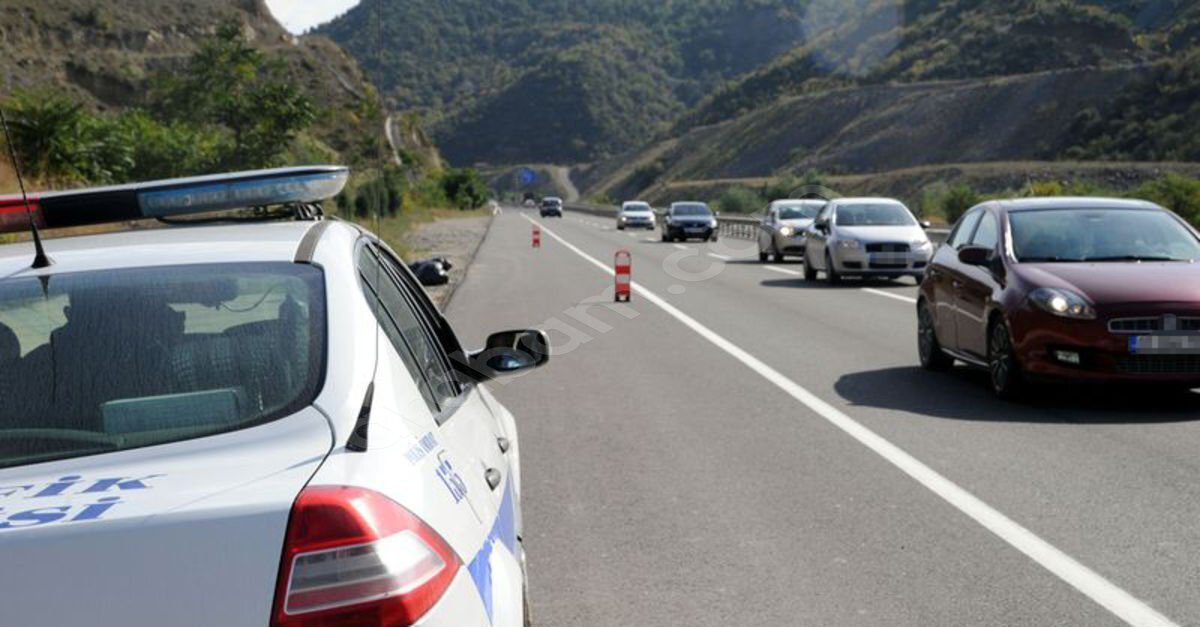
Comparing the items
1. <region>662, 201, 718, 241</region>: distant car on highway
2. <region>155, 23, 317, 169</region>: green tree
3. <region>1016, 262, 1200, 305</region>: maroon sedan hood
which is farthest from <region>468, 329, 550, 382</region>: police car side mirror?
<region>155, 23, 317, 169</region>: green tree

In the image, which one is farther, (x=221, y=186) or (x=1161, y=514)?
(x=1161, y=514)

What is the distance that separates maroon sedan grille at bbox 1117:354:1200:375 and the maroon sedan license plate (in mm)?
39

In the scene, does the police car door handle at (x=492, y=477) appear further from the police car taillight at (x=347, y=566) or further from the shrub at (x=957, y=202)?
the shrub at (x=957, y=202)

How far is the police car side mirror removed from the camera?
4840 millimetres

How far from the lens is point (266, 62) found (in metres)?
94.8

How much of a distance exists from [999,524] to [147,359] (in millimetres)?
4840

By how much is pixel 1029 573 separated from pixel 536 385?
23.5 feet

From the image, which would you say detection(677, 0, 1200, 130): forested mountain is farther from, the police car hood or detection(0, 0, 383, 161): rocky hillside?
the police car hood

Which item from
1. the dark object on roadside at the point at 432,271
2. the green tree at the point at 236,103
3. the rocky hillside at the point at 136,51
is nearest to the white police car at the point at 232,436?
the dark object on roadside at the point at 432,271

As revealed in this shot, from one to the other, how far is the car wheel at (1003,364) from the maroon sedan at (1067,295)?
0.01 m

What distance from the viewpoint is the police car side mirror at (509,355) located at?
15.9 feet

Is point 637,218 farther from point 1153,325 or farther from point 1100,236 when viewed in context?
point 1153,325

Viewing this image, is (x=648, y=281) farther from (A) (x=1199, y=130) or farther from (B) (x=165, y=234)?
(A) (x=1199, y=130)

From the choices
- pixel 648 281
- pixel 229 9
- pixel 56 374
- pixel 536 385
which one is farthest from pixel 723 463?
pixel 229 9
